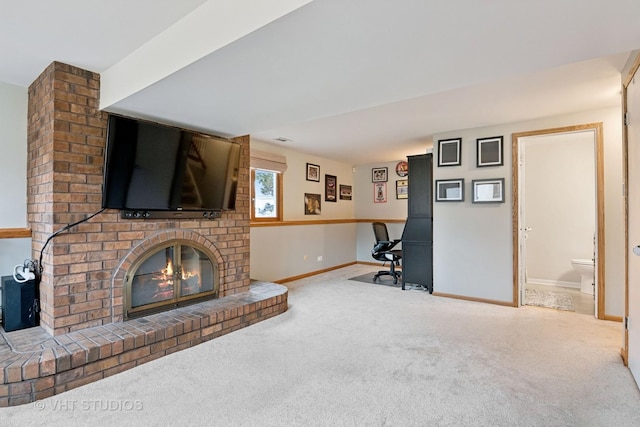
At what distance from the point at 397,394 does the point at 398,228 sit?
4949 millimetres

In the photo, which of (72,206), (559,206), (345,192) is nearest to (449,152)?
(559,206)

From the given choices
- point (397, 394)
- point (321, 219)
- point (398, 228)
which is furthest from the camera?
point (398, 228)

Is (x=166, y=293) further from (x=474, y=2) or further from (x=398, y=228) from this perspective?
(x=398, y=228)

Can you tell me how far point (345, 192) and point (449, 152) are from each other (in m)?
2.95

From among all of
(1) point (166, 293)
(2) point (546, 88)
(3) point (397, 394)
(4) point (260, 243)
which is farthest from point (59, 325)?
(2) point (546, 88)

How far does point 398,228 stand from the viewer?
680cm

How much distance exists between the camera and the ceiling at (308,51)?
4.68ft

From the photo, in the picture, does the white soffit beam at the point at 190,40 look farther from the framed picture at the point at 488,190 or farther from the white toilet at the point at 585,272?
the white toilet at the point at 585,272

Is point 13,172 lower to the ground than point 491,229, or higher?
higher

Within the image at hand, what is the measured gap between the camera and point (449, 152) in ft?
14.5

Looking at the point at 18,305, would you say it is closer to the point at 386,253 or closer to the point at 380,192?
the point at 386,253

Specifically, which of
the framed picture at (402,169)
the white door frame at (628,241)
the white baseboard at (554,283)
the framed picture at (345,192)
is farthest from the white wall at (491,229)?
the framed picture at (345,192)

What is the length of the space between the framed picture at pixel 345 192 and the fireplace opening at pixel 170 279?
3994mm

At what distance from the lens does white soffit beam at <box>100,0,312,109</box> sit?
1.48 m
